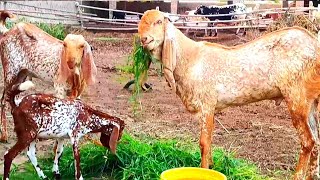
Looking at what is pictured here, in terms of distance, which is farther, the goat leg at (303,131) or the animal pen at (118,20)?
the animal pen at (118,20)

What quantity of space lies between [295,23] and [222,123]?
205 inches

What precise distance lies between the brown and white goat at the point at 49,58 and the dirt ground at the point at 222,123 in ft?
3.44

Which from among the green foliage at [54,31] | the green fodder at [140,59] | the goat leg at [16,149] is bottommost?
the goat leg at [16,149]

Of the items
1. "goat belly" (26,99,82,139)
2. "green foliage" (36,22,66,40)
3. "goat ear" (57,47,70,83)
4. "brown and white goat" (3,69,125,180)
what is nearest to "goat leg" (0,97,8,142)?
"goat ear" (57,47,70,83)

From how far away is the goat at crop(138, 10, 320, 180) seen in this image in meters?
5.33

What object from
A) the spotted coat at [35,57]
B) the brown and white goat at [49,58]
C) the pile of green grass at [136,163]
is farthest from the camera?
the spotted coat at [35,57]

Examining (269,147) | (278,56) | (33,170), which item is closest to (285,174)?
(269,147)

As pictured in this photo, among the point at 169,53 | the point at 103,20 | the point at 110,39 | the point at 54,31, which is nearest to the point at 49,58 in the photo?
the point at 169,53

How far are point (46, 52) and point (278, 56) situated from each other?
268cm

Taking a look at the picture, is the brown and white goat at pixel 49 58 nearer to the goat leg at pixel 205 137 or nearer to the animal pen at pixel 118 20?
the goat leg at pixel 205 137

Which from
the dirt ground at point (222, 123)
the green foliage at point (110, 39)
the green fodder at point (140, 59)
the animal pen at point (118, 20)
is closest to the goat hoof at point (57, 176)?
the dirt ground at point (222, 123)

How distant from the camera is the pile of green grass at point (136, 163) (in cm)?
564

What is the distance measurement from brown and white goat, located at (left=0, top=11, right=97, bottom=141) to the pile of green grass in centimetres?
73

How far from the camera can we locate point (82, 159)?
6055 mm
